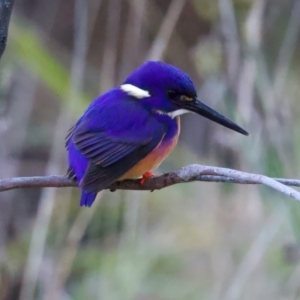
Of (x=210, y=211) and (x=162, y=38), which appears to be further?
(x=210, y=211)

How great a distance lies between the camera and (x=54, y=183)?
1381 millimetres

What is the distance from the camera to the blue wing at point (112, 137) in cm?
164

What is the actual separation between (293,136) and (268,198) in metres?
0.45

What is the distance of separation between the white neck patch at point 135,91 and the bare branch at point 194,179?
1.58 ft

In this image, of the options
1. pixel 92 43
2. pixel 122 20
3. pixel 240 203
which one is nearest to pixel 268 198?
pixel 240 203

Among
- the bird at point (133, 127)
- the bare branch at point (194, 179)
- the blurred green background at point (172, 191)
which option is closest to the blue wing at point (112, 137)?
the bird at point (133, 127)

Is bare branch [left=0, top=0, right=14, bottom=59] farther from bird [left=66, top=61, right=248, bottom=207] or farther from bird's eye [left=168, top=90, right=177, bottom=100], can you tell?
bird's eye [left=168, top=90, right=177, bottom=100]

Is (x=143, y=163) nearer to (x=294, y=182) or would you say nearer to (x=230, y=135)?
(x=294, y=182)

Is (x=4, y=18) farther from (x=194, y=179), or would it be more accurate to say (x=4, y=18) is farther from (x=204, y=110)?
(x=204, y=110)

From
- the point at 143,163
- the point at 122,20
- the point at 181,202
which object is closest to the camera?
the point at 143,163

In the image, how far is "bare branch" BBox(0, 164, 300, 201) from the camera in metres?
1.08

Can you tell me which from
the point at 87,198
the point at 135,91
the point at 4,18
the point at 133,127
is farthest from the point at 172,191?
the point at 4,18

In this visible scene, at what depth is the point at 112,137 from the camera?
70.1 inches

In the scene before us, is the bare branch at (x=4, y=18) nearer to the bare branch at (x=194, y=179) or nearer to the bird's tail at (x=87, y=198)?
the bare branch at (x=194, y=179)
